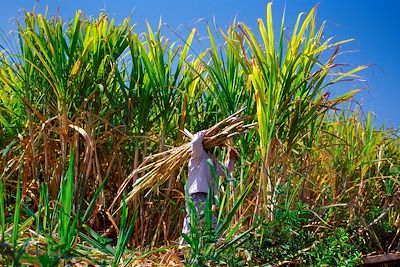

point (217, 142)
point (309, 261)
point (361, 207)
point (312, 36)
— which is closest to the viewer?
point (309, 261)

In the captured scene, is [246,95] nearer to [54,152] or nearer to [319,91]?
[319,91]

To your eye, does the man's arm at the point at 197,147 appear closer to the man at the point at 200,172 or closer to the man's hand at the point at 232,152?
the man at the point at 200,172

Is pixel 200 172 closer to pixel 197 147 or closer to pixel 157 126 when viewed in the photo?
pixel 197 147

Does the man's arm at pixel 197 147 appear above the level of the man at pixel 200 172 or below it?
above

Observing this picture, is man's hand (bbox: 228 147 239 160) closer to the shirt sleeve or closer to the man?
the man

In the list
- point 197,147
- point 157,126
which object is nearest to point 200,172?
point 197,147

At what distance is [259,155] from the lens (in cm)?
277

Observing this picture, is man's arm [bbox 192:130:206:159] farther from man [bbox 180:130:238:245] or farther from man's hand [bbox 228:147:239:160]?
man's hand [bbox 228:147:239:160]

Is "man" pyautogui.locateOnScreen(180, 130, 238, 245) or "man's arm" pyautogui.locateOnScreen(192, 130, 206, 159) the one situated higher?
"man's arm" pyautogui.locateOnScreen(192, 130, 206, 159)

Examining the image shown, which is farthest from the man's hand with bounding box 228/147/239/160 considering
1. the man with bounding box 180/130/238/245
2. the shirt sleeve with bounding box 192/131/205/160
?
the shirt sleeve with bounding box 192/131/205/160

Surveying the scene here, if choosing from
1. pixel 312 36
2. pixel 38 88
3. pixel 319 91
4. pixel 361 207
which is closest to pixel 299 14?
pixel 312 36

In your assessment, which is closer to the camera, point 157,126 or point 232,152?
point 232,152

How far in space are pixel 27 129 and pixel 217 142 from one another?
134cm

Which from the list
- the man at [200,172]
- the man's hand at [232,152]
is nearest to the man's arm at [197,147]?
the man at [200,172]
